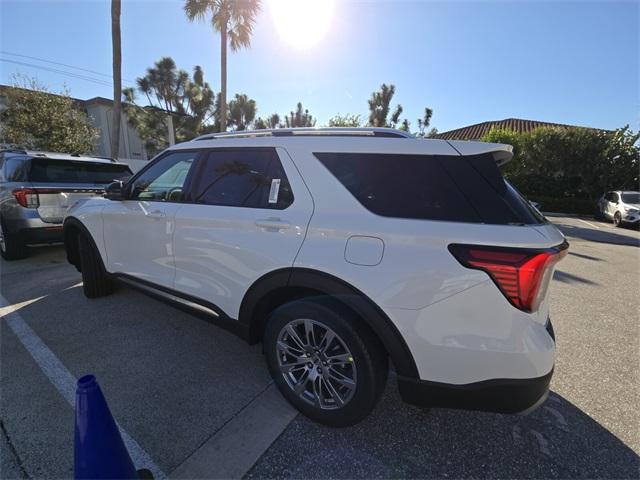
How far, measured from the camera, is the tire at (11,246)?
4.86m

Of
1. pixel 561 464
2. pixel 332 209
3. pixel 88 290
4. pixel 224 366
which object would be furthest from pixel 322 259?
pixel 88 290

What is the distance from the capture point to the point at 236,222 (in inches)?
87.7

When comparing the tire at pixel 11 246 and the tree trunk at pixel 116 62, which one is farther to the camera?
the tree trunk at pixel 116 62

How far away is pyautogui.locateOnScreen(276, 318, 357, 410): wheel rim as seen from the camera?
1.91 meters

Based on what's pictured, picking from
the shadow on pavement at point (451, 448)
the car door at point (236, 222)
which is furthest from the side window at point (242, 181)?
the shadow on pavement at point (451, 448)

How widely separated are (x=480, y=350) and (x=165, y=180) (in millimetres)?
2829

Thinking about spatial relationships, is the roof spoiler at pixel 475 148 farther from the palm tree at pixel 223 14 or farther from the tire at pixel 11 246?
the palm tree at pixel 223 14

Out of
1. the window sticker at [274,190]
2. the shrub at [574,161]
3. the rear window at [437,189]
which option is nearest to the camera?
the rear window at [437,189]

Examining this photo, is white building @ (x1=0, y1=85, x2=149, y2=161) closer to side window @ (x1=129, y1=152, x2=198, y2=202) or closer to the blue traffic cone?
side window @ (x1=129, y1=152, x2=198, y2=202)

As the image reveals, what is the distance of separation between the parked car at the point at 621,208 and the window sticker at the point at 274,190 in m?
16.5

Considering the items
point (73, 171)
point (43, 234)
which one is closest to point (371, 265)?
point (43, 234)

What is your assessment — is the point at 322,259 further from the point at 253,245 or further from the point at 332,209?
the point at 253,245

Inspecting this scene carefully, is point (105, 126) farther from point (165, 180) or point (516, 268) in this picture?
point (516, 268)

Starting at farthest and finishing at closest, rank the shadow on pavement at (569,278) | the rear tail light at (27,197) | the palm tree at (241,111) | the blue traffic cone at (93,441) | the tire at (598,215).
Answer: the palm tree at (241,111)
the tire at (598,215)
the shadow on pavement at (569,278)
the rear tail light at (27,197)
the blue traffic cone at (93,441)
